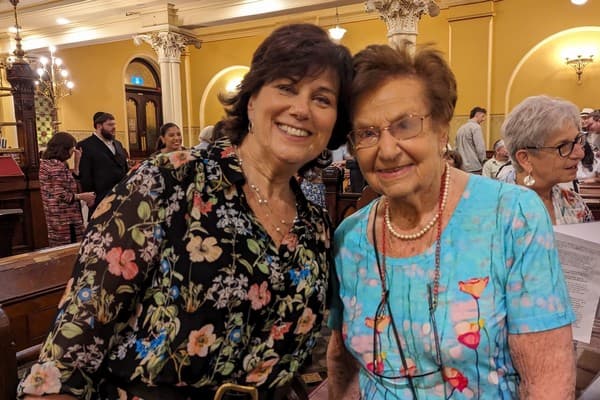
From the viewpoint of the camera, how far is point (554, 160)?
1.70 metres

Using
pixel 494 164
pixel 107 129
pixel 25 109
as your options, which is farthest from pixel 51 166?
pixel 494 164

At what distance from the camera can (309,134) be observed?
3.78ft

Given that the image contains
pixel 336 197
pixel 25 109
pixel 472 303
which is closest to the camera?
→ pixel 472 303

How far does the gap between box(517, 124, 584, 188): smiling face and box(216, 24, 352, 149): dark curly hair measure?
2.84 ft

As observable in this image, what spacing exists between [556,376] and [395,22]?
738 cm

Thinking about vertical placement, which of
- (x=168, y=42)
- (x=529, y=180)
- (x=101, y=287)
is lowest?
(x=101, y=287)

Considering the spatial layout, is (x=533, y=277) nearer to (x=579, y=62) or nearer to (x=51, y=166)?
(x=51, y=166)

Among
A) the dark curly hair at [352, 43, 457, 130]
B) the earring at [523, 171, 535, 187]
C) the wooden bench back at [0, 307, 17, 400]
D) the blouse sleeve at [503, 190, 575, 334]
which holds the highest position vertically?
the dark curly hair at [352, 43, 457, 130]

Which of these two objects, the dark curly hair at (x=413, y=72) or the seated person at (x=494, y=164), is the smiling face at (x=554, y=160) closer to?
the dark curly hair at (x=413, y=72)

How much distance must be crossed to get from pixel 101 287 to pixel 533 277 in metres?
0.85

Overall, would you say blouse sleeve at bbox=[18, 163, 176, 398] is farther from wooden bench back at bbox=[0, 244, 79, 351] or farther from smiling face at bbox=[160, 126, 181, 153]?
smiling face at bbox=[160, 126, 181, 153]

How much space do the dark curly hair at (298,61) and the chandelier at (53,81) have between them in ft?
33.5

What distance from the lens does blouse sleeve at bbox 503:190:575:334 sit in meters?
0.99

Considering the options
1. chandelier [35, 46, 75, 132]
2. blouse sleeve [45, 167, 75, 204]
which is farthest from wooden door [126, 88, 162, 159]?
blouse sleeve [45, 167, 75, 204]
